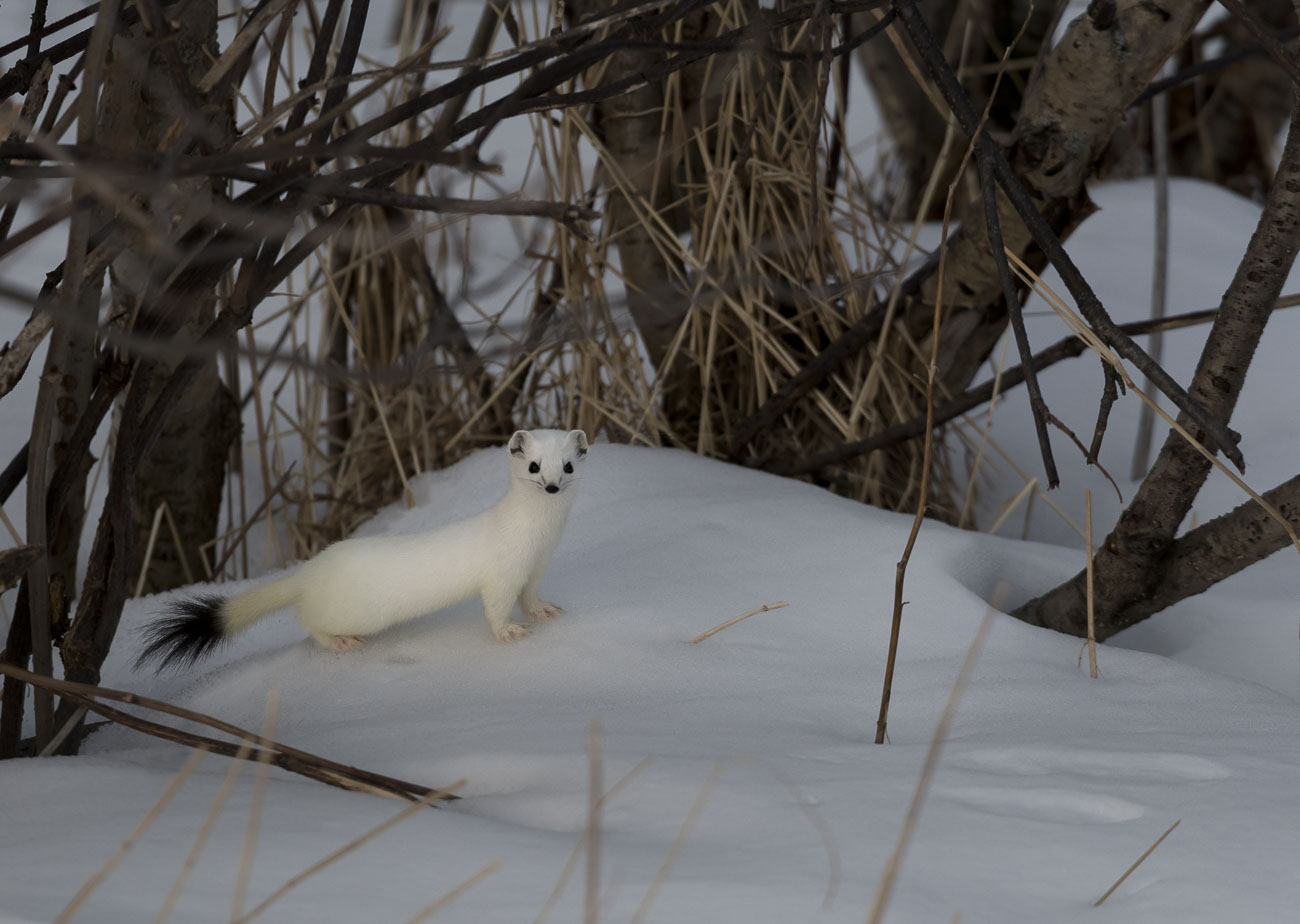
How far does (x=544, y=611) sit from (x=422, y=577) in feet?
0.46

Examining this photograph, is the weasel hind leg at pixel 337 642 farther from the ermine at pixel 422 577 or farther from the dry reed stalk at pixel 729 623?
the dry reed stalk at pixel 729 623

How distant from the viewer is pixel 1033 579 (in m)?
1.73

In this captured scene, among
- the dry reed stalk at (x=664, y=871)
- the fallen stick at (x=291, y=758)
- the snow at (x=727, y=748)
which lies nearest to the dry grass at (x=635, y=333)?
the snow at (x=727, y=748)

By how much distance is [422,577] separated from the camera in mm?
1422

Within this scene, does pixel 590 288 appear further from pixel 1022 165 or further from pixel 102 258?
pixel 102 258

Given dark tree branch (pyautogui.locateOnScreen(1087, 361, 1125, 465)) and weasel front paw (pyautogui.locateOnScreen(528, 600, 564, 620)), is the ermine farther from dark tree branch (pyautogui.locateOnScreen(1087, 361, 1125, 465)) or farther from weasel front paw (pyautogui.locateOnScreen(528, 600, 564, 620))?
dark tree branch (pyautogui.locateOnScreen(1087, 361, 1125, 465))

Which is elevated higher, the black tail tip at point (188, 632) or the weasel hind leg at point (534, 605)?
the weasel hind leg at point (534, 605)

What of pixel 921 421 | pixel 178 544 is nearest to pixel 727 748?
pixel 921 421

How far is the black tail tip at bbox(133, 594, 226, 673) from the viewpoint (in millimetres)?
1414

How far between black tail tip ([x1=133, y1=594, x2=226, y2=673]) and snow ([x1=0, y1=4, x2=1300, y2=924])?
4 centimetres

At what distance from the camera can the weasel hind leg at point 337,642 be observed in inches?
56.4

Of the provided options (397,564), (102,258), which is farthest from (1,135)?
(397,564)

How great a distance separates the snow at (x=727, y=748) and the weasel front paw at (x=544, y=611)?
2 centimetres

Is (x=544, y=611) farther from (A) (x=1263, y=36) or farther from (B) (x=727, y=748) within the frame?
(A) (x=1263, y=36)
